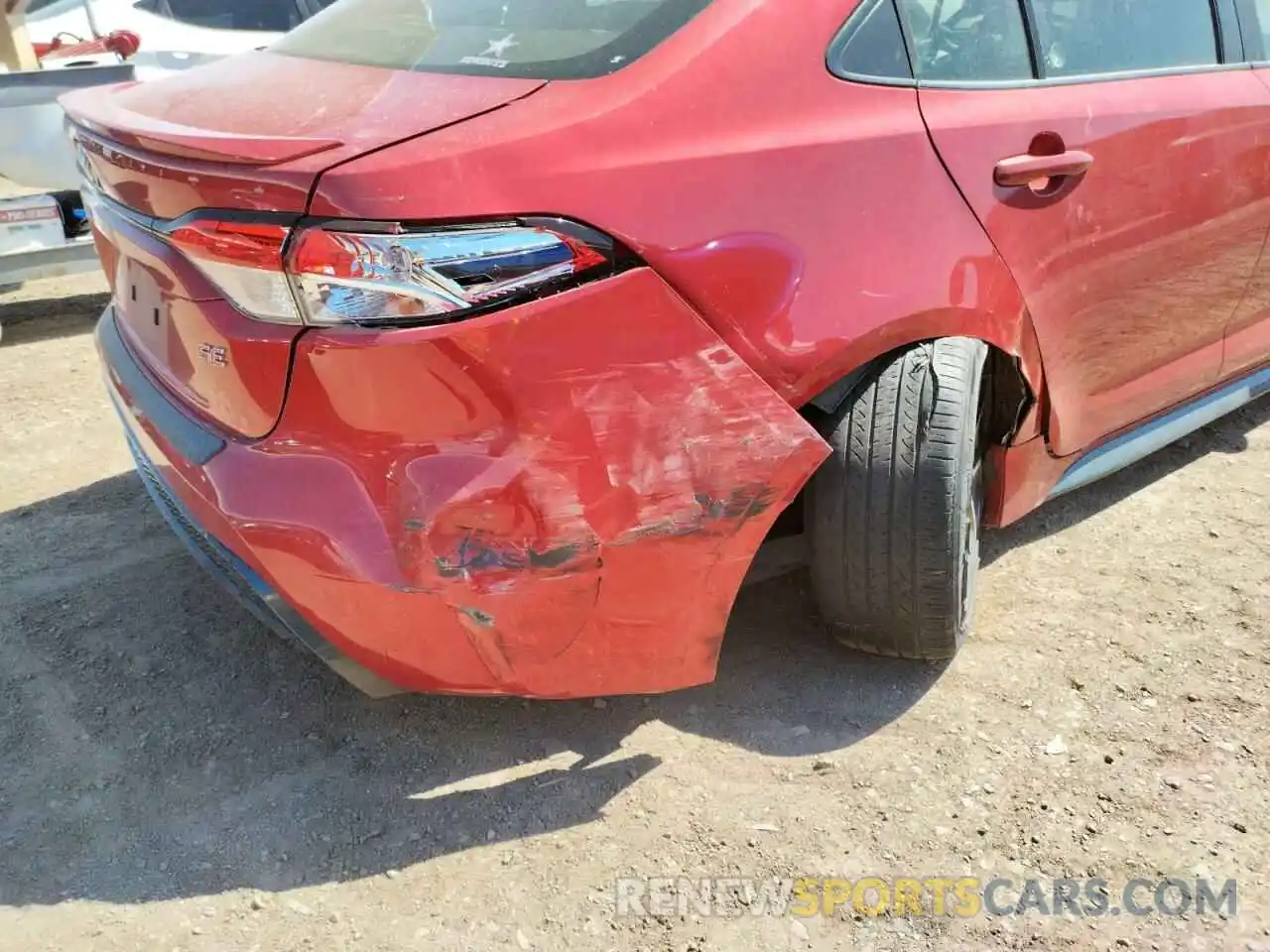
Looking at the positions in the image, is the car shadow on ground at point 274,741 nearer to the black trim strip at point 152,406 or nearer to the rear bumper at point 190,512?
the rear bumper at point 190,512

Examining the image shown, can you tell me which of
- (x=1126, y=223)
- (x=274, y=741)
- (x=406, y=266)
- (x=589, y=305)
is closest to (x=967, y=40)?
(x=1126, y=223)

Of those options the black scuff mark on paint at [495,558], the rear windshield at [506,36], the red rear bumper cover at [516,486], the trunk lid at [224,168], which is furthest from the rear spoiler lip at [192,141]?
the black scuff mark on paint at [495,558]

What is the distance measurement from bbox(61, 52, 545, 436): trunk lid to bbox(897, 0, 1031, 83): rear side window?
82 cm

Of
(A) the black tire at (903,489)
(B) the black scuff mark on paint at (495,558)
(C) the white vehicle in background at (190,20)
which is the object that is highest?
(C) the white vehicle in background at (190,20)

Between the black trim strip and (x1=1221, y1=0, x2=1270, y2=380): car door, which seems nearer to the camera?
the black trim strip

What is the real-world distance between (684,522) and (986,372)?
0.95 meters

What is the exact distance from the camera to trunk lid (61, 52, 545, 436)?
5.75 feet

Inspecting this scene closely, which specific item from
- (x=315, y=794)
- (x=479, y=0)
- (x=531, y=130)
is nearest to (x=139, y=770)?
(x=315, y=794)

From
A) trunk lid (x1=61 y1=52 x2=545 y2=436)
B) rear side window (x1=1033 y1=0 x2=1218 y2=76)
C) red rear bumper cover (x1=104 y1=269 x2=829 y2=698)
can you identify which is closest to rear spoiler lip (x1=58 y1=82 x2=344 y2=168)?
trunk lid (x1=61 y1=52 x2=545 y2=436)

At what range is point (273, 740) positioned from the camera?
2393mm

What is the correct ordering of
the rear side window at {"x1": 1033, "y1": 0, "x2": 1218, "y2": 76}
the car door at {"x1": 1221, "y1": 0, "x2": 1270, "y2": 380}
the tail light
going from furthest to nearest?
the car door at {"x1": 1221, "y1": 0, "x2": 1270, "y2": 380}, the rear side window at {"x1": 1033, "y1": 0, "x2": 1218, "y2": 76}, the tail light

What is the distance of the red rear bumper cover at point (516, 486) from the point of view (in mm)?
1762

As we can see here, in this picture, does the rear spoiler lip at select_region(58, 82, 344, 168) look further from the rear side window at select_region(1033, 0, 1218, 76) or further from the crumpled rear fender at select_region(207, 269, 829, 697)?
the rear side window at select_region(1033, 0, 1218, 76)

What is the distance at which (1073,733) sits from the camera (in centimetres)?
241
